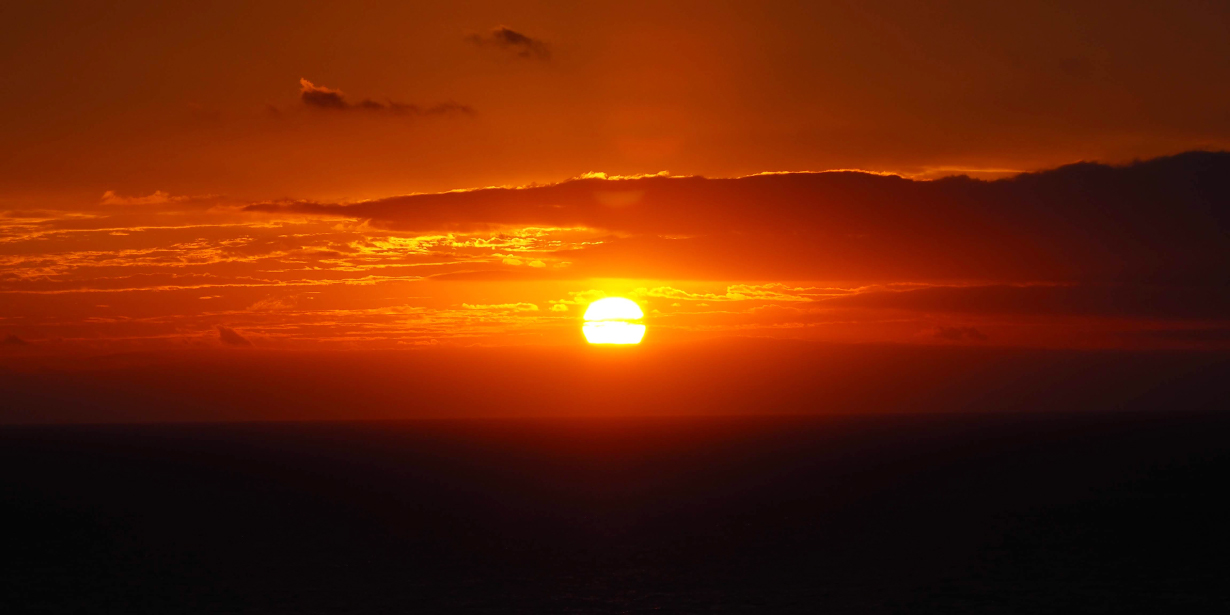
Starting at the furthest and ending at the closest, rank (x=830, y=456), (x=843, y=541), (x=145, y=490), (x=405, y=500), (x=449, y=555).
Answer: (x=830, y=456) → (x=145, y=490) → (x=405, y=500) → (x=843, y=541) → (x=449, y=555)

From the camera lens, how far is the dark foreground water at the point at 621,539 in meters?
43.7

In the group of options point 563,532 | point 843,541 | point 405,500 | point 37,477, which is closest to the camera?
point 843,541

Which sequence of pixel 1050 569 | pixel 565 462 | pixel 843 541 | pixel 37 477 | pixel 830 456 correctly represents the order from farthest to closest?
pixel 830 456 < pixel 565 462 < pixel 37 477 < pixel 843 541 < pixel 1050 569

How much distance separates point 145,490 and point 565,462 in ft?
173

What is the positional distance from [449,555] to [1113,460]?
4511 inches

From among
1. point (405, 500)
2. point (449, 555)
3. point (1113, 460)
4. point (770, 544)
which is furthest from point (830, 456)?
point (449, 555)

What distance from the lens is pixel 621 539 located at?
198 ft

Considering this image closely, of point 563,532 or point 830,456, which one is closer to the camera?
point 563,532

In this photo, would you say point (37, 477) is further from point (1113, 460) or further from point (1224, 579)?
point (1113, 460)

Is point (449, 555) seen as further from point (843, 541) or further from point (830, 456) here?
point (830, 456)

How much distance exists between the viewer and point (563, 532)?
6341 cm

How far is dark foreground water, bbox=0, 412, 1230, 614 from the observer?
43.7m

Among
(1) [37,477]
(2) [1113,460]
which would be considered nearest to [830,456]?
(2) [1113,460]

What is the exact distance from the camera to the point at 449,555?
5428 cm
